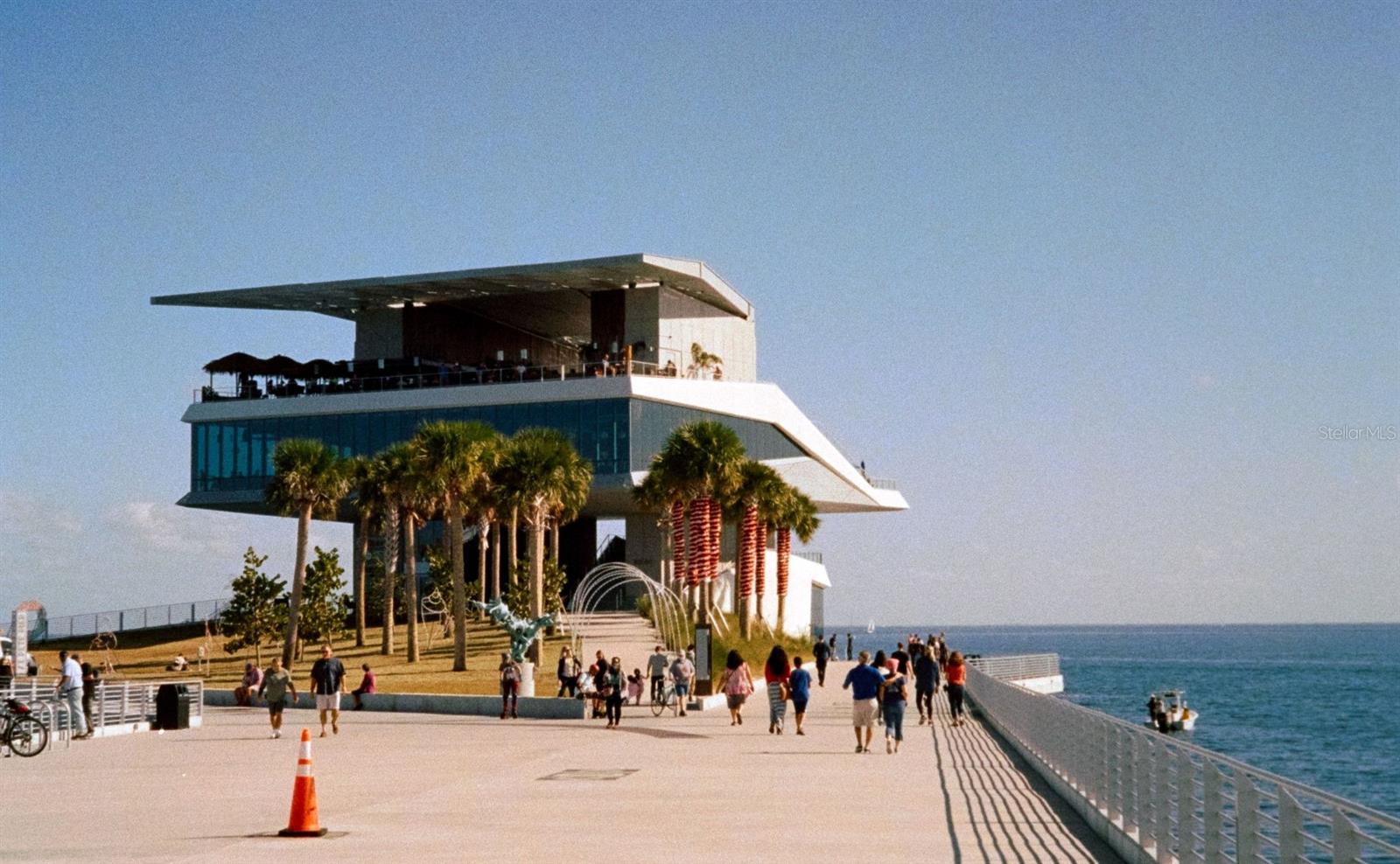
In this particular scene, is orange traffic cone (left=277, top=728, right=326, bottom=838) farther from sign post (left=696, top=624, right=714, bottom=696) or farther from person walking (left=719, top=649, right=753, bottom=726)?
sign post (left=696, top=624, right=714, bottom=696)

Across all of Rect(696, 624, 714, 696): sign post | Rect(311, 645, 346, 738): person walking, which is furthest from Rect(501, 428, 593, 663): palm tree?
Rect(311, 645, 346, 738): person walking

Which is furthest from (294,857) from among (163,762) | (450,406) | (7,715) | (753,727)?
(450,406)

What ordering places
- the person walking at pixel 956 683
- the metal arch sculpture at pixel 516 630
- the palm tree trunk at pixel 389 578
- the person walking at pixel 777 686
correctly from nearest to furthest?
the person walking at pixel 777 686 < the person walking at pixel 956 683 < the metal arch sculpture at pixel 516 630 < the palm tree trunk at pixel 389 578

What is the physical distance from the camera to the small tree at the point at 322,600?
63.6 meters

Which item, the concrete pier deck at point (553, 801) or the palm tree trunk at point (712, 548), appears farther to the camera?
the palm tree trunk at point (712, 548)

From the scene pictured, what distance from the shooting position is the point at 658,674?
40.5 metres

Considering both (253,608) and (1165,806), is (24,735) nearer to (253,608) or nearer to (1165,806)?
(1165,806)

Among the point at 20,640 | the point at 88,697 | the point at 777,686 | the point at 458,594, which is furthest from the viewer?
the point at 458,594

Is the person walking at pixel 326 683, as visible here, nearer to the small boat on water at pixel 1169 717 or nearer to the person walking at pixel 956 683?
the person walking at pixel 956 683

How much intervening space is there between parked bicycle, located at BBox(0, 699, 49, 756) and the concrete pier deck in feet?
1.98

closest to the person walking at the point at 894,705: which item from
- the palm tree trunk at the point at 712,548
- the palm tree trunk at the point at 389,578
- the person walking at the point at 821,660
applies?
the person walking at the point at 821,660

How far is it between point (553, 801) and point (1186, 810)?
29.0 feet

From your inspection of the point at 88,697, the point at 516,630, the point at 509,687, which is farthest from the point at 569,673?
the point at 88,697

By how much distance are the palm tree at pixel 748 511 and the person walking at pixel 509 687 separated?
2971 cm
